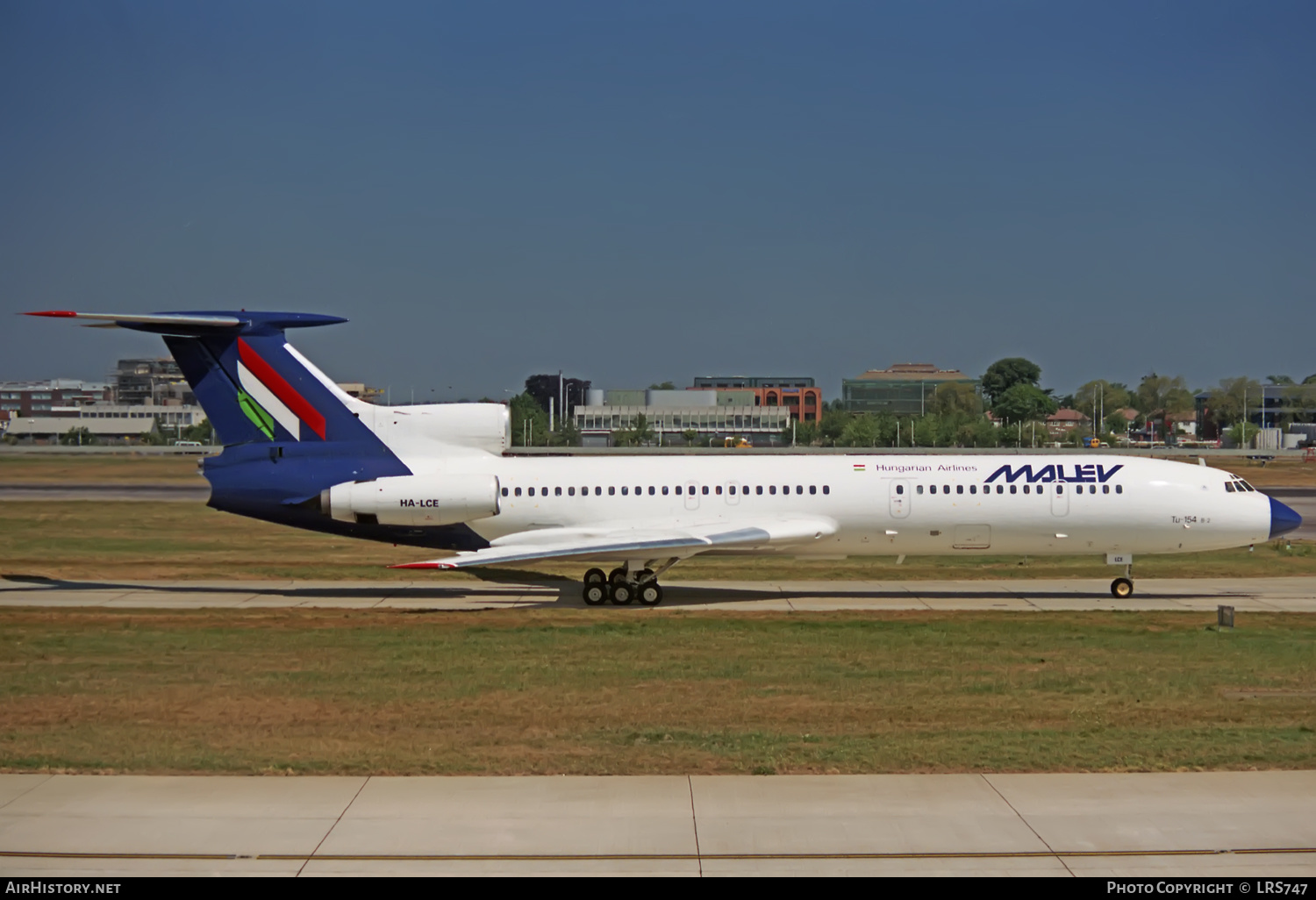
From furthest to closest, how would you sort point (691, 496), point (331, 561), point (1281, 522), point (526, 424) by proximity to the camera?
point (526, 424) → point (331, 561) → point (691, 496) → point (1281, 522)

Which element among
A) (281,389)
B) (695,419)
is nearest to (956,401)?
(695,419)

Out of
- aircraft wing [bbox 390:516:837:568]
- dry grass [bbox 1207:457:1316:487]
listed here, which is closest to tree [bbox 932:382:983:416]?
Answer: dry grass [bbox 1207:457:1316:487]

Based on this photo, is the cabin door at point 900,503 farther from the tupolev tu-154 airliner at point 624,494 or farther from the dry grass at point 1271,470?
the dry grass at point 1271,470

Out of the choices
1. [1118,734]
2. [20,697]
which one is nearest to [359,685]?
[20,697]

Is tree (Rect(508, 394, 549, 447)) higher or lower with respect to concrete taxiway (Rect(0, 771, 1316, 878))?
higher

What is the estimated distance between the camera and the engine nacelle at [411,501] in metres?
25.7

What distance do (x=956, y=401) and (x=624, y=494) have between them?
137 meters

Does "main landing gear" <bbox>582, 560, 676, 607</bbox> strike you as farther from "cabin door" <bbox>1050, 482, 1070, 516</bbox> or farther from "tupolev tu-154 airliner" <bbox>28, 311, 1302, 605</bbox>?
"cabin door" <bbox>1050, 482, 1070, 516</bbox>

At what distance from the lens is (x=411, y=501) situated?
25.8m

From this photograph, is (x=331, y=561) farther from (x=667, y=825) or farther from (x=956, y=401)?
(x=956, y=401)

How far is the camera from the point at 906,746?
1283 cm

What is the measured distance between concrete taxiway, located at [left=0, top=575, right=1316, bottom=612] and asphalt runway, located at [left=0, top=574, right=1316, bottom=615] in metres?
0.02

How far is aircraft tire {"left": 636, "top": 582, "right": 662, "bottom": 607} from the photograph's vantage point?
2581cm

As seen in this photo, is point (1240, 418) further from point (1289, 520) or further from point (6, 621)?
point (6, 621)
